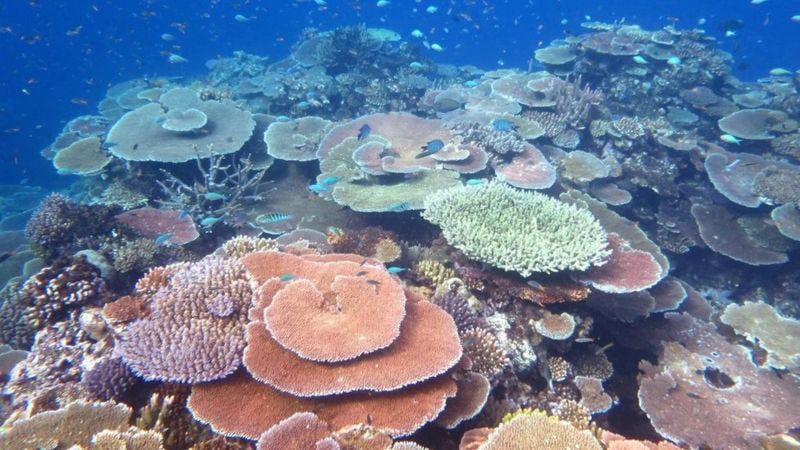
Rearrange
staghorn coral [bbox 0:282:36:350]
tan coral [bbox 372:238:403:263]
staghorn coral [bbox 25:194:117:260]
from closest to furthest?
staghorn coral [bbox 0:282:36:350] < tan coral [bbox 372:238:403:263] < staghorn coral [bbox 25:194:117:260]

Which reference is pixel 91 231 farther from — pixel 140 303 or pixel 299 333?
pixel 299 333

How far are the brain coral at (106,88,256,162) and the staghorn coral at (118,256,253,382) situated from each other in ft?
16.9

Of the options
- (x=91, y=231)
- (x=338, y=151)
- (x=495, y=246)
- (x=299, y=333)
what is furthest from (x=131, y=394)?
(x=338, y=151)

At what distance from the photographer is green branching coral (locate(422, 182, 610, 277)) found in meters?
4.66

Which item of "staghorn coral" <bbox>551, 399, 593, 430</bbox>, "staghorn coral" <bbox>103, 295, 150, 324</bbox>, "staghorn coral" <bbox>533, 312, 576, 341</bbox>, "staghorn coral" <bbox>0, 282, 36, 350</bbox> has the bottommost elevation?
"staghorn coral" <bbox>551, 399, 593, 430</bbox>

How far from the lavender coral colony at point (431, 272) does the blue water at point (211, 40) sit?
49.7 ft

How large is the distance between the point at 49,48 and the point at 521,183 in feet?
372

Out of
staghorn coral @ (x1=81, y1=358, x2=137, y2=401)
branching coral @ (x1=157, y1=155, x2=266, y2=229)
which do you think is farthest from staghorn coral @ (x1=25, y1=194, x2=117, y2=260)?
staghorn coral @ (x1=81, y1=358, x2=137, y2=401)

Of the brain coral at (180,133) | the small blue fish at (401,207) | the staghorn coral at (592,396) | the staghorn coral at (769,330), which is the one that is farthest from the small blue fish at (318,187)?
the staghorn coral at (769,330)

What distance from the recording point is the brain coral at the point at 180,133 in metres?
8.12

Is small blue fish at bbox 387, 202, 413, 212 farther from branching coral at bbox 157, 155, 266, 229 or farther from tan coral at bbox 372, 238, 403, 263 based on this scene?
branching coral at bbox 157, 155, 266, 229

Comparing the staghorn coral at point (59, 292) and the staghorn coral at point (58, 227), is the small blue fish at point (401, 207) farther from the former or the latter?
the staghorn coral at point (58, 227)

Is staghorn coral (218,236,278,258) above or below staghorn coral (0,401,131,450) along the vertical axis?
above

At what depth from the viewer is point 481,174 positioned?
27.0 feet
